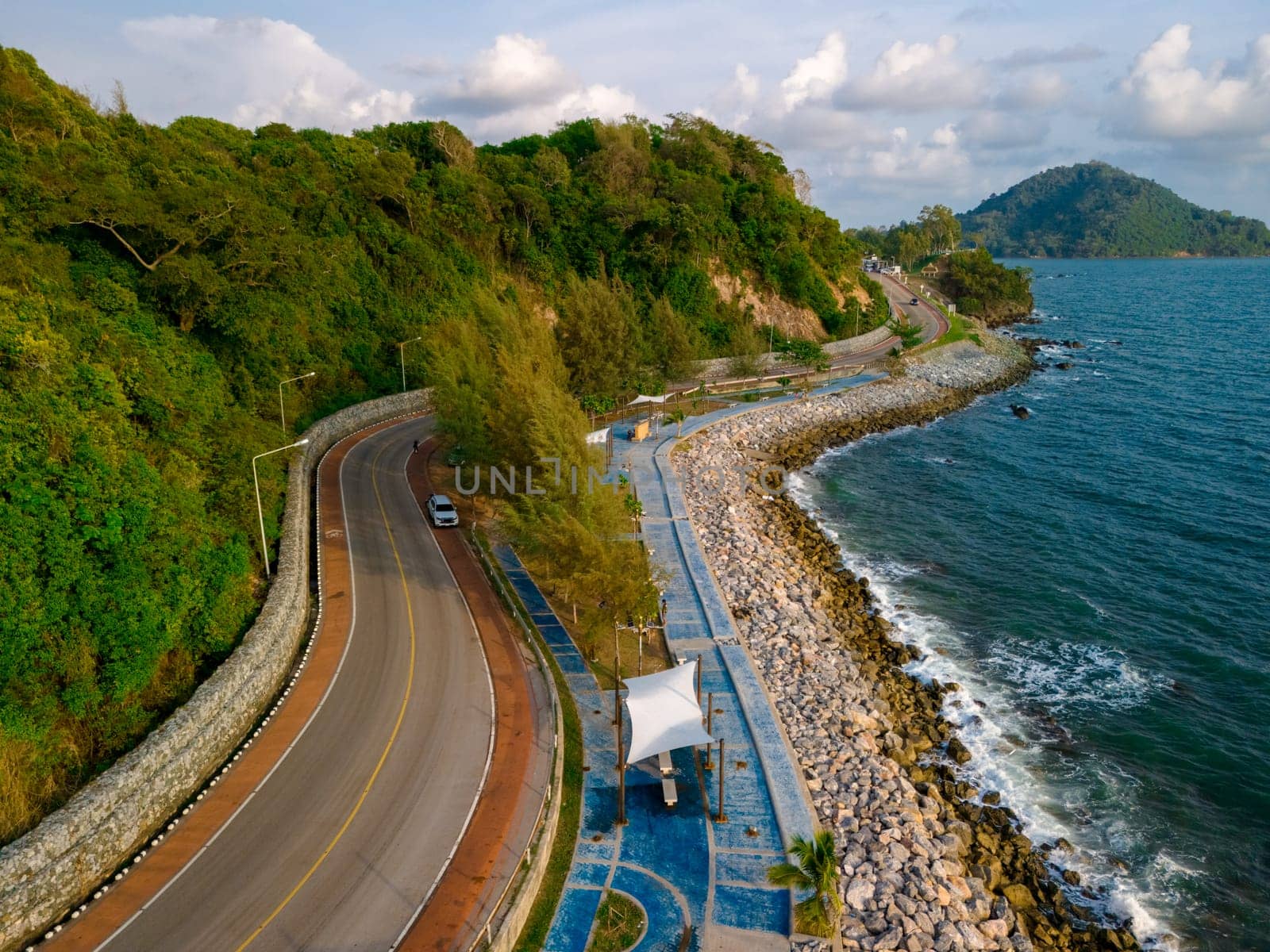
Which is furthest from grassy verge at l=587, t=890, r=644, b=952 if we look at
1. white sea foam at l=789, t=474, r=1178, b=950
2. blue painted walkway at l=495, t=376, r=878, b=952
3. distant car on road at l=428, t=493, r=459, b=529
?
distant car on road at l=428, t=493, r=459, b=529

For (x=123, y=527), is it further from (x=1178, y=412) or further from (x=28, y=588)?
(x=1178, y=412)

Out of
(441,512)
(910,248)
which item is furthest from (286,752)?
(910,248)

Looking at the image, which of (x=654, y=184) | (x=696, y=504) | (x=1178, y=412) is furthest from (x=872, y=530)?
(x=654, y=184)

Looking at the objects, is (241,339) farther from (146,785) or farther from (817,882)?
(817,882)

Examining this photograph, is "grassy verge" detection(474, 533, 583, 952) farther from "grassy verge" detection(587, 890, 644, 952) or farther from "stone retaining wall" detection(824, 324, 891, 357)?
"stone retaining wall" detection(824, 324, 891, 357)

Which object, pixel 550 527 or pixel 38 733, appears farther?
pixel 550 527
